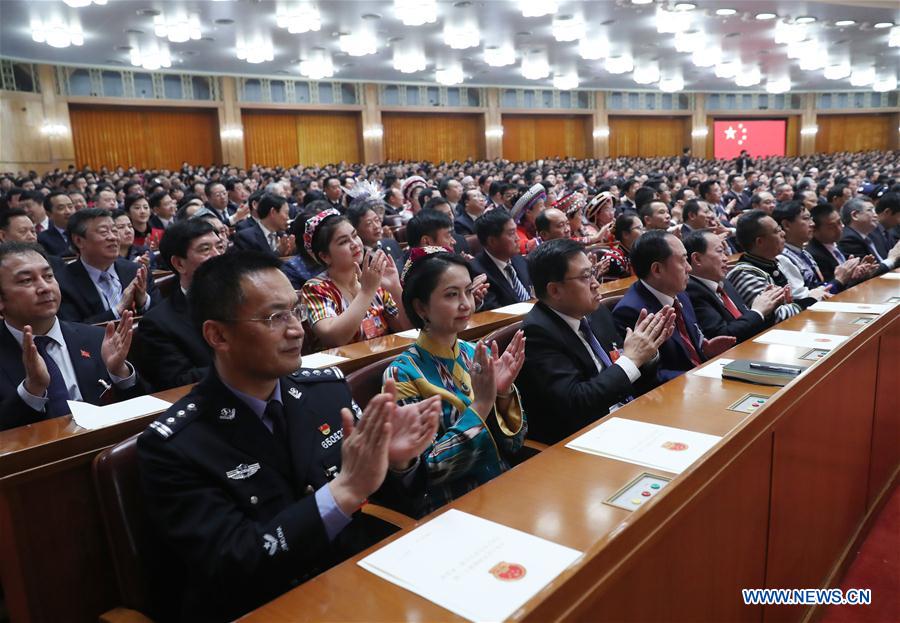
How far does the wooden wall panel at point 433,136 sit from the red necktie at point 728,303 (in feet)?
61.2

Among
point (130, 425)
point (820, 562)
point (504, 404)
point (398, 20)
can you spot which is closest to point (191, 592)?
point (130, 425)

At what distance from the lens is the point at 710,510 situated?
4.67 ft

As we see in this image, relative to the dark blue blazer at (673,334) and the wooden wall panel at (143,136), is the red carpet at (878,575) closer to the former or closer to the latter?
the dark blue blazer at (673,334)

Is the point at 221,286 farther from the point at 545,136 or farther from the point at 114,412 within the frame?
the point at 545,136

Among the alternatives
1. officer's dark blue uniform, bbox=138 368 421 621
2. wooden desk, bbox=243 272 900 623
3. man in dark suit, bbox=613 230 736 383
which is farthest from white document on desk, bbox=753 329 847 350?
officer's dark blue uniform, bbox=138 368 421 621

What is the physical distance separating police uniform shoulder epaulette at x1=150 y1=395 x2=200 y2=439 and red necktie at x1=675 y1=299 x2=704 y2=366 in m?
2.12

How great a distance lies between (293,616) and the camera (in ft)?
3.52

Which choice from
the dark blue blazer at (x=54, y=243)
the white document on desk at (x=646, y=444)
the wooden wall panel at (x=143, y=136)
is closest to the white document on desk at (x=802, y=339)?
the white document on desk at (x=646, y=444)

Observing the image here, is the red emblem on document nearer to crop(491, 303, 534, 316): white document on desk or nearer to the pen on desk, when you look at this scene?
the pen on desk

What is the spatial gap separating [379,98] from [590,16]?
389 inches

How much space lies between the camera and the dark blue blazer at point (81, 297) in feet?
Answer: 12.1

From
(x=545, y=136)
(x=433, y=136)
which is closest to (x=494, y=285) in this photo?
(x=433, y=136)

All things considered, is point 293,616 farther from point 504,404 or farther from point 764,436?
point 764,436

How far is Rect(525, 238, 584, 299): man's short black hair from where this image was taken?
94.9 inches
